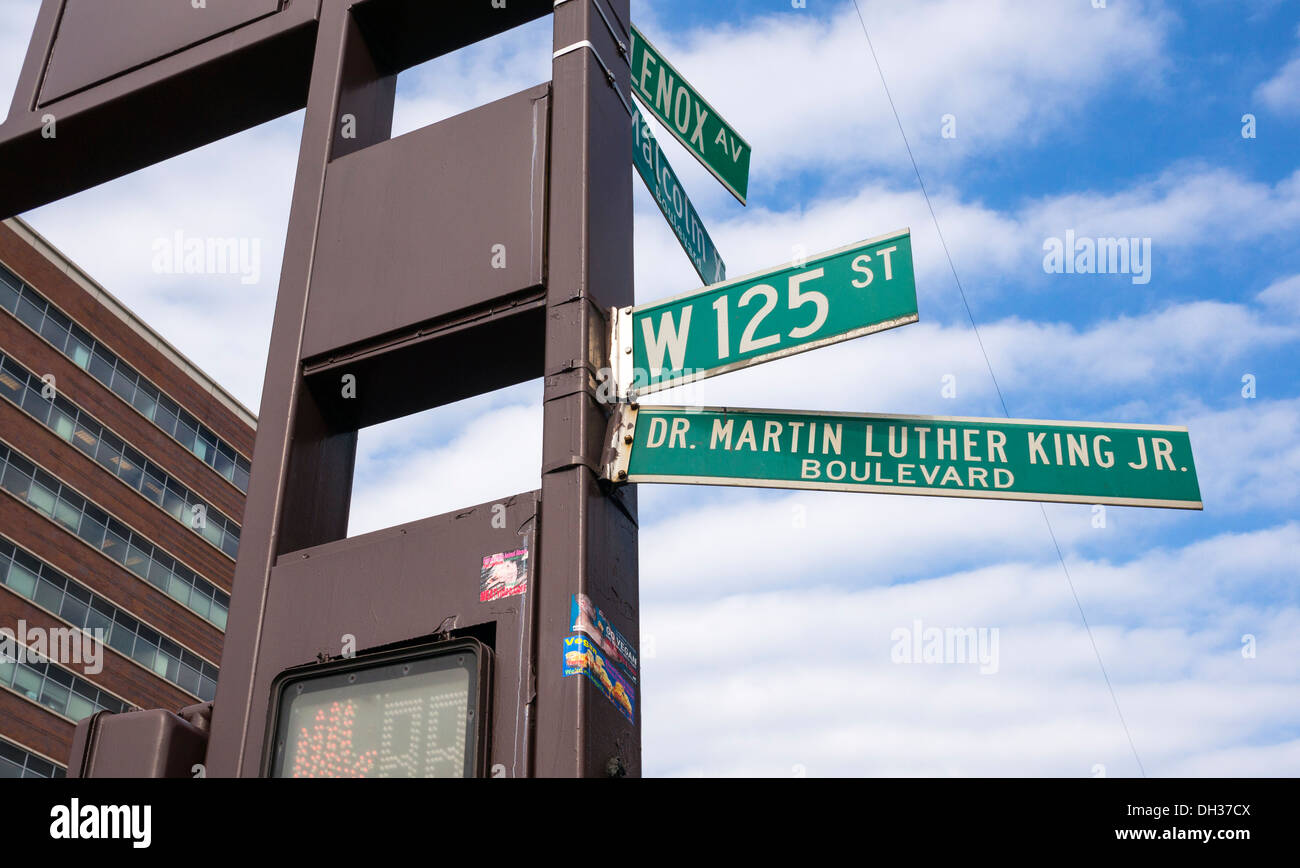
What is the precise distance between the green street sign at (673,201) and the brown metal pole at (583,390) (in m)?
0.23

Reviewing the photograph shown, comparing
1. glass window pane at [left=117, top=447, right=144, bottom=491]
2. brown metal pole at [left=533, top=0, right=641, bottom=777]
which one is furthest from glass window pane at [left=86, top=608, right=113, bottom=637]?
brown metal pole at [left=533, top=0, right=641, bottom=777]

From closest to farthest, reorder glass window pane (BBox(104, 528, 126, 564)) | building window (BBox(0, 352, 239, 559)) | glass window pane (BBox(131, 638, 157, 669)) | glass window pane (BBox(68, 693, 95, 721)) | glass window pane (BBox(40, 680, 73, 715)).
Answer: glass window pane (BBox(40, 680, 73, 715)), glass window pane (BBox(68, 693, 95, 721)), building window (BBox(0, 352, 239, 559)), glass window pane (BBox(131, 638, 157, 669)), glass window pane (BBox(104, 528, 126, 564))

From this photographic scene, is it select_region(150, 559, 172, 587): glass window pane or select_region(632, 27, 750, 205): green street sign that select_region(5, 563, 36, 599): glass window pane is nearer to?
select_region(150, 559, 172, 587): glass window pane

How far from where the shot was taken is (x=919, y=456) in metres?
4.47

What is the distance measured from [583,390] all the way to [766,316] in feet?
2.33

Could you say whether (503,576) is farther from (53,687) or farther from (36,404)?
(36,404)

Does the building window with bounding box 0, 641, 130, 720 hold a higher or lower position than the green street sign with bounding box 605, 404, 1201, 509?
higher

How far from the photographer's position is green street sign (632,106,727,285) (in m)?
5.93

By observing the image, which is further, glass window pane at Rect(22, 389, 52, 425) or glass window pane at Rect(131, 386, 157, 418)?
glass window pane at Rect(131, 386, 157, 418)

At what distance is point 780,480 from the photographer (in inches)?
177

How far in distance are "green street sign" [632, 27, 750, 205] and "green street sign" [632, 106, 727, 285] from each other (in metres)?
0.12

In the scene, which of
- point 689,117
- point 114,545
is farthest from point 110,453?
point 689,117
